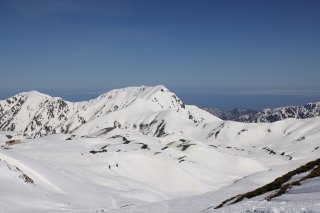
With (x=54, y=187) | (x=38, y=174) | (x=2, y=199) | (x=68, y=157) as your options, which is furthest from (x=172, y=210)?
(x=68, y=157)

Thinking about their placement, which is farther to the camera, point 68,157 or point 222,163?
point 222,163

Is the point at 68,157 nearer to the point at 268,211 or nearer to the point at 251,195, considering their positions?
the point at 251,195

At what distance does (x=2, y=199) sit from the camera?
52.0 metres

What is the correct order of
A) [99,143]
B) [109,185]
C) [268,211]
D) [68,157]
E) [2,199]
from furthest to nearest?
[99,143] < [68,157] < [109,185] < [2,199] < [268,211]

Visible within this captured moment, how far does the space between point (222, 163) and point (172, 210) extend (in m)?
159

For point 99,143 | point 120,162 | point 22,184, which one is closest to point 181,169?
point 120,162

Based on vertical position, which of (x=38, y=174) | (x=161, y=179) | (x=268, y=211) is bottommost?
(x=161, y=179)

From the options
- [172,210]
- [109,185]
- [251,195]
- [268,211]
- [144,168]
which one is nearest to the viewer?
[268,211]

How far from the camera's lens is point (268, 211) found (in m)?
20.1

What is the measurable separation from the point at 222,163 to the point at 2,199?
508 ft

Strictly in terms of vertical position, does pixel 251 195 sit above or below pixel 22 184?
above

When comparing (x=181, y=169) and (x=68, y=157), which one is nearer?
(x=68, y=157)

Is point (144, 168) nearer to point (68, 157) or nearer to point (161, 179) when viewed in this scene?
point (161, 179)

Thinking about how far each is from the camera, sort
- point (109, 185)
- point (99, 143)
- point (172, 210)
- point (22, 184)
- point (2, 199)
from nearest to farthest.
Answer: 1. point (172, 210)
2. point (2, 199)
3. point (22, 184)
4. point (109, 185)
5. point (99, 143)
